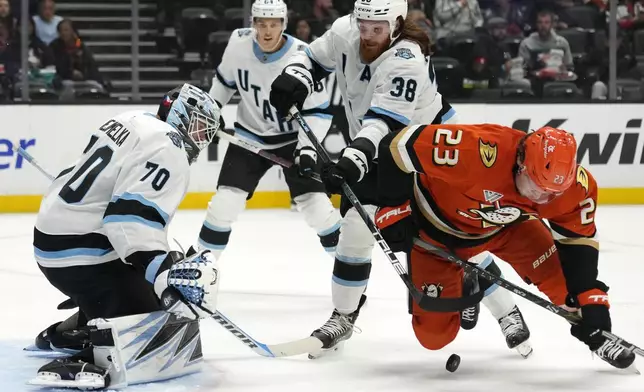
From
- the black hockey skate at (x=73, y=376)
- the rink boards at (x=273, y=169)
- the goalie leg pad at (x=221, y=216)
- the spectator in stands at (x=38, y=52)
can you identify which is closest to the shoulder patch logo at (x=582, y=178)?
the black hockey skate at (x=73, y=376)

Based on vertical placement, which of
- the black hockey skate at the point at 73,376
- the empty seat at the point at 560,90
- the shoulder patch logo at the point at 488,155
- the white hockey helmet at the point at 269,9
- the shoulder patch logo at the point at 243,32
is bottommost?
the empty seat at the point at 560,90

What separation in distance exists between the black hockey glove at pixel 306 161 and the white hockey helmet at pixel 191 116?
1070mm

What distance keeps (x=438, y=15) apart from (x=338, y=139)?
4.03ft

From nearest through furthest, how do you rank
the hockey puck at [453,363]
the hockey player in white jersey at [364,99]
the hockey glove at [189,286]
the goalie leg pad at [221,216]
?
the hockey glove at [189,286] → the hockey puck at [453,363] → the hockey player in white jersey at [364,99] → the goalie leg pad at [221,216]

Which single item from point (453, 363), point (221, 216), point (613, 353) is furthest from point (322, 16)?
point (613, 353)

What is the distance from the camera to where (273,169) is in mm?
7180

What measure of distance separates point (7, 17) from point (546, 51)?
3.63 m

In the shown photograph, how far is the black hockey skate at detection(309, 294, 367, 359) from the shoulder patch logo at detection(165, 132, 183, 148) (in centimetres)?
88

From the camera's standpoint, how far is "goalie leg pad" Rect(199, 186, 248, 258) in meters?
4.43

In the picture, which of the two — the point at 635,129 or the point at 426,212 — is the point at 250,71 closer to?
the point at 426,212

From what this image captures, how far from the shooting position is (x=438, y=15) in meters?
7.57

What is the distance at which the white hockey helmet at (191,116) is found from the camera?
298 cm

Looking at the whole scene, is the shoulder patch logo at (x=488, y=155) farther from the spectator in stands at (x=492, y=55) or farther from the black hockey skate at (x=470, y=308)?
the spectator in stands at (x=492, y=55)

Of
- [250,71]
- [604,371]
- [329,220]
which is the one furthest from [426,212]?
[250,71]
